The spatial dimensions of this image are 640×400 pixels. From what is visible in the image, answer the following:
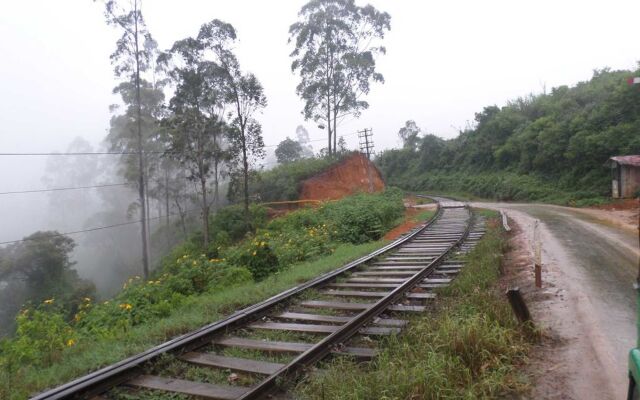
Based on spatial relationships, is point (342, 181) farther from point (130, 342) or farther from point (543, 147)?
point (130, 342)

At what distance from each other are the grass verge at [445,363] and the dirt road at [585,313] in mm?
342

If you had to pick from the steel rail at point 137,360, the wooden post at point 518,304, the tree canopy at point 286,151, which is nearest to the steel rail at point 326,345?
the steel rail at point 137,360

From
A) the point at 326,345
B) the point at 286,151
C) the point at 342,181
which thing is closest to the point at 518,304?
the point at 326,345

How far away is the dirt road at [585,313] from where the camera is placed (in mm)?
4480

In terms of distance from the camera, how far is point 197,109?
1077 inches

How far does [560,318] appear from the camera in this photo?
6371mm

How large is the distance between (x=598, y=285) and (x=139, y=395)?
7.23 meters

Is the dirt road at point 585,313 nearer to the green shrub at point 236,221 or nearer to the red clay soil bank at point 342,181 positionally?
the green shrub at point 236,221

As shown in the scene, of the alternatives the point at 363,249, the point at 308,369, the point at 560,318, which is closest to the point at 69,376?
the point at 308,369

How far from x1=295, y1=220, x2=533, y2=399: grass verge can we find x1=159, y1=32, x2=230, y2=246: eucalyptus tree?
22.0 meters

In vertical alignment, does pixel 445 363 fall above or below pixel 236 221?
above

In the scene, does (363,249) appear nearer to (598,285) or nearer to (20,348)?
(598,285)

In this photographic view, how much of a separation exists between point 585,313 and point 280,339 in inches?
162

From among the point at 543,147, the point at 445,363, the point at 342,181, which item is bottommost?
the point at 445,363
